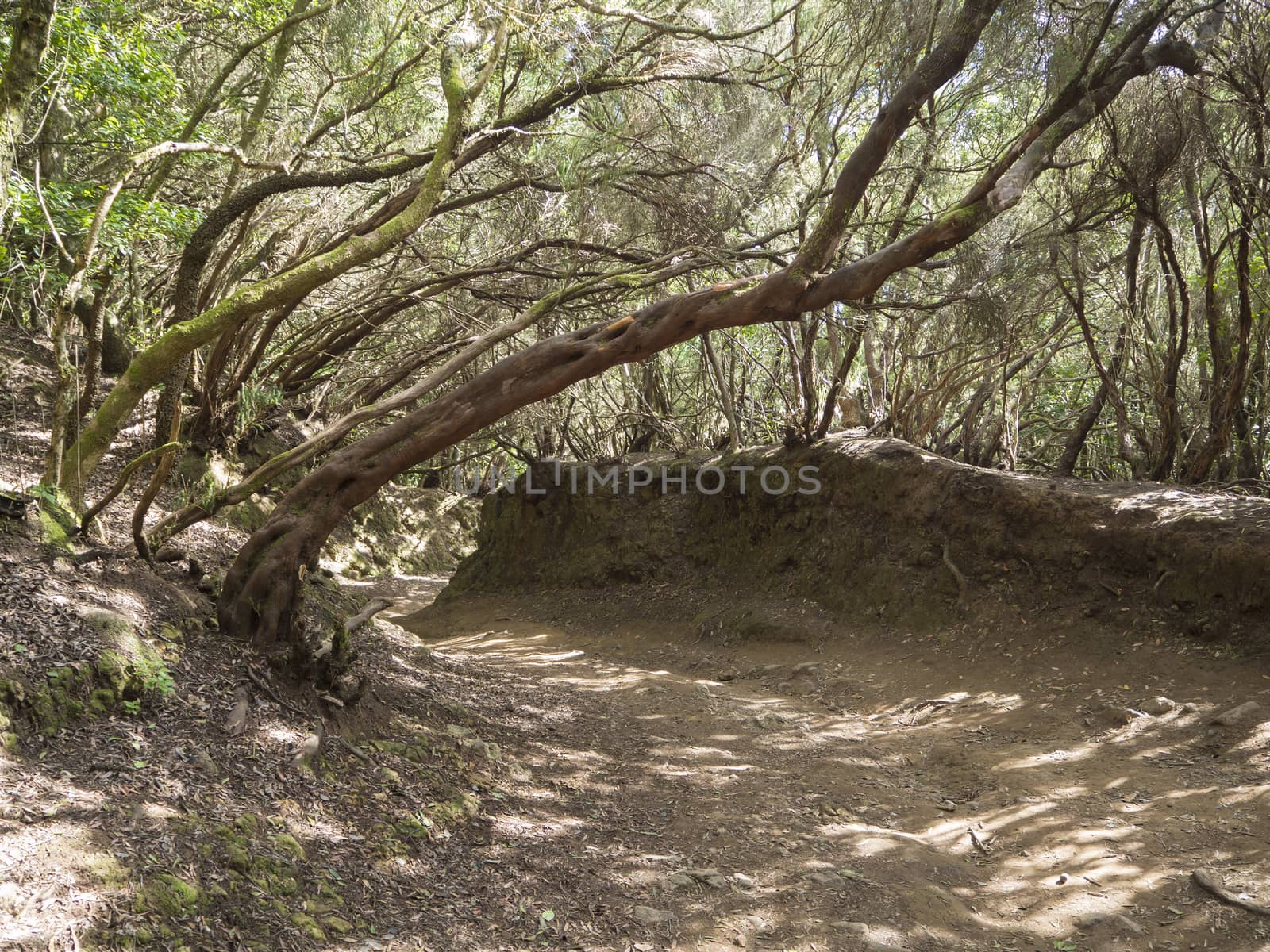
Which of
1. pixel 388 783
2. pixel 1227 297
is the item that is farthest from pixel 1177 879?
pixel 1227 297

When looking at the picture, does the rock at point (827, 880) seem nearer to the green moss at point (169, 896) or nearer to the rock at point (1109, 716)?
the green moss at point (169, 896)

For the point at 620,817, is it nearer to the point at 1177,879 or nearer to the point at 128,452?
the point at 1177,879

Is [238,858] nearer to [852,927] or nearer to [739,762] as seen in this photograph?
[852,927]

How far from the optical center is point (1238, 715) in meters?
4.98

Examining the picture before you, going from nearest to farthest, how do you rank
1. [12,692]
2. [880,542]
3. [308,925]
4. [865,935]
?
[308,925] → [12,692] → [865,935] → [880,542]

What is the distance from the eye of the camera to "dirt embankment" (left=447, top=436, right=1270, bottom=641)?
6102mm

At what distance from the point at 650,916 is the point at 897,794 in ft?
6.72

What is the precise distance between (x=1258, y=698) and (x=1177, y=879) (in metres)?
2.18

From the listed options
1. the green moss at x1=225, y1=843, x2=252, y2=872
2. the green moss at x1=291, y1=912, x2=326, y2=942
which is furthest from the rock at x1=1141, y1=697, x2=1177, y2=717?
the green moss at x1=225, y1=843, x2=252, y2=872

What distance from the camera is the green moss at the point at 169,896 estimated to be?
2434mm

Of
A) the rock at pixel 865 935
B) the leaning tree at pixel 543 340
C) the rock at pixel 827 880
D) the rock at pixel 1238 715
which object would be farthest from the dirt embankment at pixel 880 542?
the rock at pixel 865 935

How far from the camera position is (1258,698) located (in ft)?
16.8

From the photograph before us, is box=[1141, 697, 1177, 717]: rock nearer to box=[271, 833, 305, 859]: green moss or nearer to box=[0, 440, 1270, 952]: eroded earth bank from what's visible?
box=[0, 440, 1270, 952]: eroded earth bank

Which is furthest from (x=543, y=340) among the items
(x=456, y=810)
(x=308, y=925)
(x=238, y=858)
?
(x=308, y=925)
